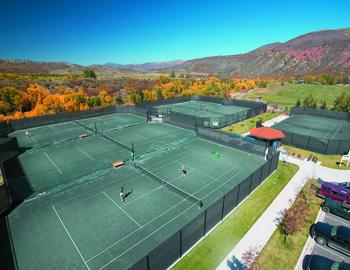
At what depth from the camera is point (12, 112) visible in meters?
53.3

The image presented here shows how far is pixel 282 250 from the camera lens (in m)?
12.9

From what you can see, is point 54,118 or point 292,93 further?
point 292,93

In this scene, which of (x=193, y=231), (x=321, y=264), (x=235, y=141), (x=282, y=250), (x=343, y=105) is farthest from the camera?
(x=343, y=105)

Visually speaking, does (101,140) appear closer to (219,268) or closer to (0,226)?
(0,226)

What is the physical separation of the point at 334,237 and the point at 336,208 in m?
4.20

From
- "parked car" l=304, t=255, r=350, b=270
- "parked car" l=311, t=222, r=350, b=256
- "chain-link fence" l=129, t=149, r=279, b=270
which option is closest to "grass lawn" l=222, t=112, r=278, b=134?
"chain-link fence" l=129, t=149, r=279, b=270

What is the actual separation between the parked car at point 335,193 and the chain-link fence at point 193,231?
17.4 feet

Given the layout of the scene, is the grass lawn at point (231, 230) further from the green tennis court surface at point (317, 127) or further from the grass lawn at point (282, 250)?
the green tennis court surface at point (317, 127)

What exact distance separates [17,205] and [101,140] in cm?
1585

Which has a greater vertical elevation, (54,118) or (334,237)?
(54,118)

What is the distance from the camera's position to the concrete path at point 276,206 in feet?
41.8

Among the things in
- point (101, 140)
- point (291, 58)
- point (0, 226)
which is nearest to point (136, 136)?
point (101, 140)

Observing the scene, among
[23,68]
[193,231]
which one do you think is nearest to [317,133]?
[193,231]

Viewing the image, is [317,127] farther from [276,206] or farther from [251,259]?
[251,259]
